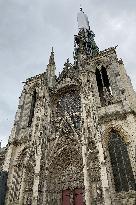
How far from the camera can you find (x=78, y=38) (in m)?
25.8

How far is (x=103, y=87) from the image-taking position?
18.4 metres

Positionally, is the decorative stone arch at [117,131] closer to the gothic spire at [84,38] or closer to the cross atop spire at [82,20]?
the gothic spire at [84,38]

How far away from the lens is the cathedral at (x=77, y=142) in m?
13.2

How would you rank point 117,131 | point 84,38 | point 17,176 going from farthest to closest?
point 84,38, point 17,176, point 117,131

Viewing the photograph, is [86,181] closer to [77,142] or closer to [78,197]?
[78,197]

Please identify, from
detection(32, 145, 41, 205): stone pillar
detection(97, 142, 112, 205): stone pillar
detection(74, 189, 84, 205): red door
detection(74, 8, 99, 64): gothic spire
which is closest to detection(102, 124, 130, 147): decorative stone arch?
detection(97, 142, 112, 205): stone pillar

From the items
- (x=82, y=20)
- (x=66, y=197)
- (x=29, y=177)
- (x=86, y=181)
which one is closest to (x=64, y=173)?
(x=66, y=197)

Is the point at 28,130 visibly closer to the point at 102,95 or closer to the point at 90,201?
the point at 102,95

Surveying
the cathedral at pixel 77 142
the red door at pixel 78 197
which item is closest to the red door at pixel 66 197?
the cathedral at pixel 77 142

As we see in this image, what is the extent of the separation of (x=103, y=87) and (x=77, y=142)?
469 centimetres

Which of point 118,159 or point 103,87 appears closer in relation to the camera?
point 118,159

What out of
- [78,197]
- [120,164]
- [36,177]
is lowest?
[78,197]

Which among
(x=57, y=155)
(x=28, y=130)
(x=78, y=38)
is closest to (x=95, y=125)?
(x=57, y=155)

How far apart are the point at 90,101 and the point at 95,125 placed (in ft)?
6.23
